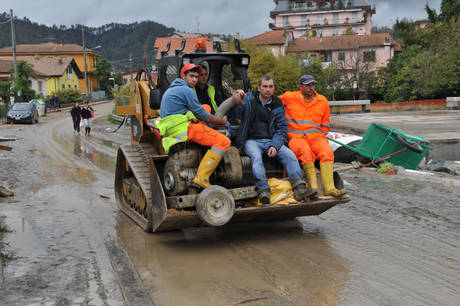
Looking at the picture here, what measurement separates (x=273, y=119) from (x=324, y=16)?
105300mm

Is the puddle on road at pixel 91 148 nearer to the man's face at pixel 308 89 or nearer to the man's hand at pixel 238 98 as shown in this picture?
the man's face at pixel 308 89

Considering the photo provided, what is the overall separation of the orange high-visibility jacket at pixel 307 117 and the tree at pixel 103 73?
282 feet

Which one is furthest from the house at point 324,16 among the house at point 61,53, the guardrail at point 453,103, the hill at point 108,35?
the guardrail at point 453,103

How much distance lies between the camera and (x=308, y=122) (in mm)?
7172

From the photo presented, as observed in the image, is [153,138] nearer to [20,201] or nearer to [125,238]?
[125,238]

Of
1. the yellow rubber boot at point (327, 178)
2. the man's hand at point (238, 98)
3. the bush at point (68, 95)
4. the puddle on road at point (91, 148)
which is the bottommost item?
the puddle on road at point (91, 148)

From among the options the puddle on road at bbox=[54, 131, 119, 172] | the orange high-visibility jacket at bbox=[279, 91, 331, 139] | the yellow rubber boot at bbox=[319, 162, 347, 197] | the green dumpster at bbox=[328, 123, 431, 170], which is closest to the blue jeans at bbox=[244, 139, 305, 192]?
the yellow rubber boot at bbox=[319, 162, 347, 197]

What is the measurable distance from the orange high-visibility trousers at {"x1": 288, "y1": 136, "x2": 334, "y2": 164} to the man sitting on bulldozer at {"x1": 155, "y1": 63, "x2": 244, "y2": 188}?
107 cm

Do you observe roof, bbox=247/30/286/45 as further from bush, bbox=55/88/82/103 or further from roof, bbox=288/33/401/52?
bush, bbox=55/88/82/103

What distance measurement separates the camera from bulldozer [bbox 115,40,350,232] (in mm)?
6035

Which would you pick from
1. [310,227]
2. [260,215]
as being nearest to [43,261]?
[260,215]

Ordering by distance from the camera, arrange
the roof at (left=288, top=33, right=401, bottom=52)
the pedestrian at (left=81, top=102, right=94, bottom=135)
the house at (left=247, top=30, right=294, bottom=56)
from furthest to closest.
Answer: the house at (left=247, top=30, right=294, bottom=56) < the roof at (left=288, top=33, right=401, bottom=52) < the pedestrian at (left=81, top=102, right=94, bottom=135)

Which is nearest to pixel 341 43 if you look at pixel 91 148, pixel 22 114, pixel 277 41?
Result: pixel 277 41

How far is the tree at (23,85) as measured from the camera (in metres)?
45.5
